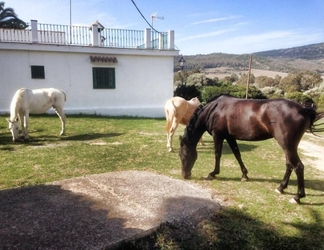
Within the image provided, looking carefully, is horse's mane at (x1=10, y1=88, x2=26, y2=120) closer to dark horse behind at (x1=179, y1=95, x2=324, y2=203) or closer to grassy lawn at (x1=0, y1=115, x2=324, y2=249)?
grassy lawn at (x1=0, y1=115, x2=324, y2=249)

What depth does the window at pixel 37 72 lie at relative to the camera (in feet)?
43.2

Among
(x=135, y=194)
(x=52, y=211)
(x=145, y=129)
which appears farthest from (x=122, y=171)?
(x=145, y=129)

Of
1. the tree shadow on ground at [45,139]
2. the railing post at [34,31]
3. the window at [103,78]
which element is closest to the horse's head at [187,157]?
the tree shadow on ground at [45,139]

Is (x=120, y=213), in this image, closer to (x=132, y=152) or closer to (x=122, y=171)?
(x=122, y=171)

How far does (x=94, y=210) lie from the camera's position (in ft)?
10.5

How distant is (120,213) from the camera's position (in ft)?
10.4

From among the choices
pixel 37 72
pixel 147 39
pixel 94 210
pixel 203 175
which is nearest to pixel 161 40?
pixel 147 39

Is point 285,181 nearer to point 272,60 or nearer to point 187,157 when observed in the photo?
point 187,157

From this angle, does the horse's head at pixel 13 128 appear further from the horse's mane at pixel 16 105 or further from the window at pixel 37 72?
the window at pixel 37 72

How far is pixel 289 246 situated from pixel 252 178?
2.23m

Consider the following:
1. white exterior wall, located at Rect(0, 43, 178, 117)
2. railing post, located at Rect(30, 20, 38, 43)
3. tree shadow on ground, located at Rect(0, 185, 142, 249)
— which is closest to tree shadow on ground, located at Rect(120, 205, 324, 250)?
tree shadow on ground, located at Rect(0, 185, 142, 249)

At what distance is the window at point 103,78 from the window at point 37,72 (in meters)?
2.57

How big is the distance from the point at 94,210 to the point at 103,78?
1204cm

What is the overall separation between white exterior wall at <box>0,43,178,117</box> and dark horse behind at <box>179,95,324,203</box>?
34.5ft
